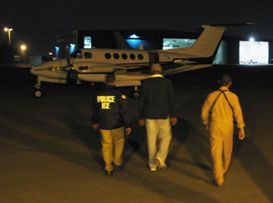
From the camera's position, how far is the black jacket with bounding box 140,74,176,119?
279 inches

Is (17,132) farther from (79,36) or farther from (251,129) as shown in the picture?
(79,36)

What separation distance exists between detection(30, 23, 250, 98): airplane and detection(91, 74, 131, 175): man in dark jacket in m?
12.9

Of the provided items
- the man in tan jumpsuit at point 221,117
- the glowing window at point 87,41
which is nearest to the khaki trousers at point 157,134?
the man in tan jumpsuit at point 221,117

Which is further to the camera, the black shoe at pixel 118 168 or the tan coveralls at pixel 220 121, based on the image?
the black shoe at pixel 118 168

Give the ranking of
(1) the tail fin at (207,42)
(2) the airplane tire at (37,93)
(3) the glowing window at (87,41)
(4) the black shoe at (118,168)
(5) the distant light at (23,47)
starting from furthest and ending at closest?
(5) the distant light at (23,47), (3) the glowing window at (87,41), (1) the tail fin at (207,42), (2) the airplane tire at (37,93), (4) the black shoe at (118,168)

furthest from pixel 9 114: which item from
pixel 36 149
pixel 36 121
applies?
pixel 36 149

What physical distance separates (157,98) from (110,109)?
78 centimetres

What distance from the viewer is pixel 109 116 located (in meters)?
7.02

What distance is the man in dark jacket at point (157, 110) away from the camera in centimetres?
709

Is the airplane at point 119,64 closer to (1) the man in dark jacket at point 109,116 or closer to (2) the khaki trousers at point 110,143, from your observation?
(2) the khaki trousers at point 110,143

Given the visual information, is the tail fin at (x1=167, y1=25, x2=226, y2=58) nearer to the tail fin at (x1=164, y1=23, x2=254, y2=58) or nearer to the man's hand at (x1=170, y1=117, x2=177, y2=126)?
the tail fin at (x1=164, y1=23, x2=254, y2=58)

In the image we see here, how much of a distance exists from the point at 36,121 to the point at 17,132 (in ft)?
6.26

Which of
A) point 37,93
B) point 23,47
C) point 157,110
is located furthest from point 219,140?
point 23,47

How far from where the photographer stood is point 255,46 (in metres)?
107
